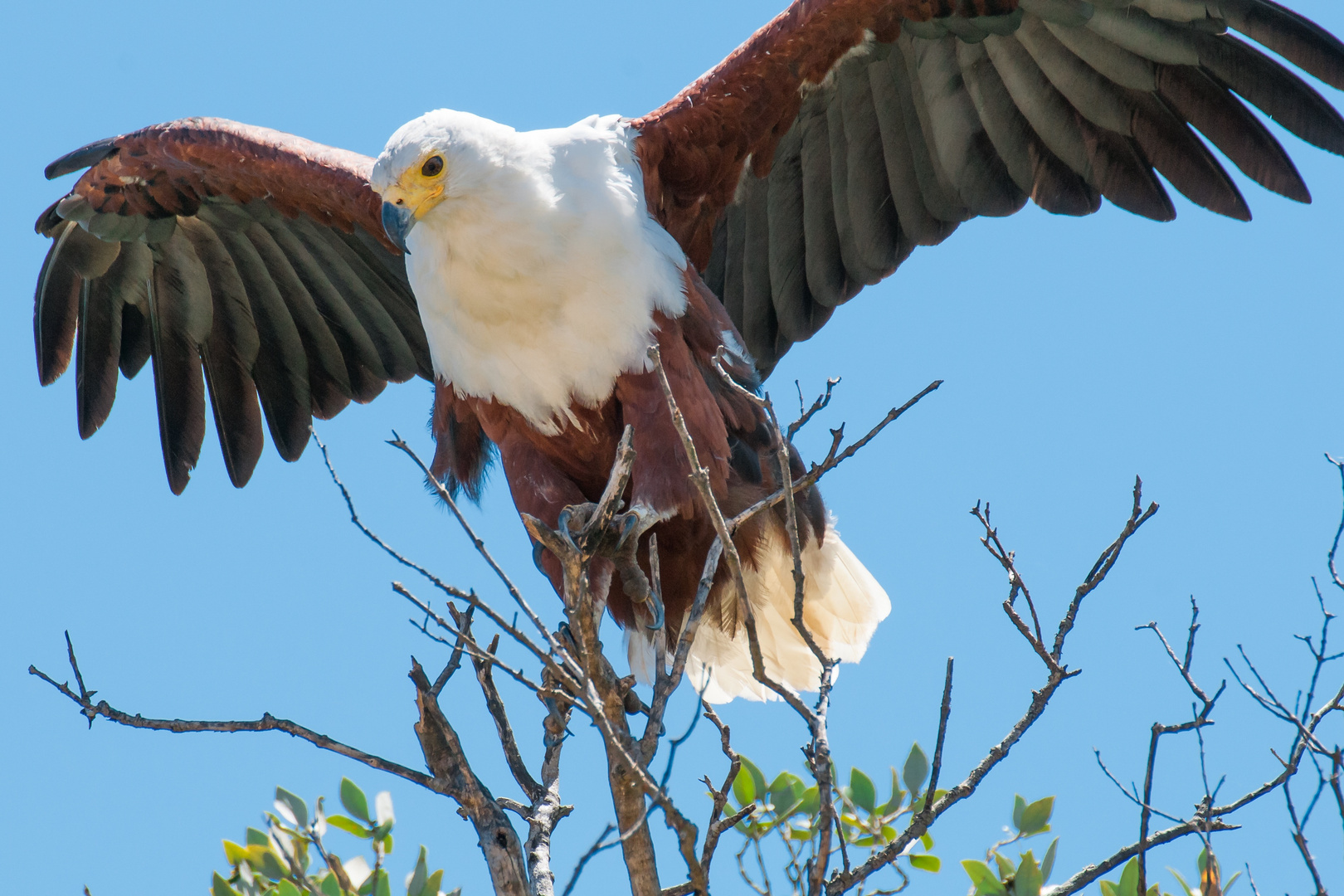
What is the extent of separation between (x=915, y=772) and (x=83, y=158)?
152 inches

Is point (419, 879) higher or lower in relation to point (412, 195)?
lower

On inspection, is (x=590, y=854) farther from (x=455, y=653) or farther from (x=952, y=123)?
(x=952, y=123)

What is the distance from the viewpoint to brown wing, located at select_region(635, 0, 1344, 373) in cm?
440

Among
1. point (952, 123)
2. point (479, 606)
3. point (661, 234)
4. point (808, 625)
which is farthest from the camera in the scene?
point (808, 625)

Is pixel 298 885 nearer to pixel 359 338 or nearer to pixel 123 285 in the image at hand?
pixel 359 338

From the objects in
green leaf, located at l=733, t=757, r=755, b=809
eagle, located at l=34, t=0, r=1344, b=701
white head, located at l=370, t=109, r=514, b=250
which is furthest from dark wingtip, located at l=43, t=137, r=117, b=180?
green leaf, located at l=733, t=757, r=755, b=809

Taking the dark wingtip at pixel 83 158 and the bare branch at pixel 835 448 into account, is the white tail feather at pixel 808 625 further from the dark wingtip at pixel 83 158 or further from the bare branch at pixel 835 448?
the dark wingtip at pixel 83 158

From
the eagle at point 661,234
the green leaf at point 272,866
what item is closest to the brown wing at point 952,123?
the eagle at point 661,234

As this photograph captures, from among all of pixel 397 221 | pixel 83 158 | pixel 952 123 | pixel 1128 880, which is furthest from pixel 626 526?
pixel 83 158

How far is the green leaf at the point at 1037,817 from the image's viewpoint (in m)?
3.85

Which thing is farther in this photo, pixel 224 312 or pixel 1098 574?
pixel 224 312

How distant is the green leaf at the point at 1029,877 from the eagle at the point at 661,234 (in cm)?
112

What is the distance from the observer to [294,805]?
3.73 m

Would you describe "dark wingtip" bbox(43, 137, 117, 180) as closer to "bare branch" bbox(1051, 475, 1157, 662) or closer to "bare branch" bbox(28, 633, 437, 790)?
"bare branch" bbox(28, 633, 437, 790)
